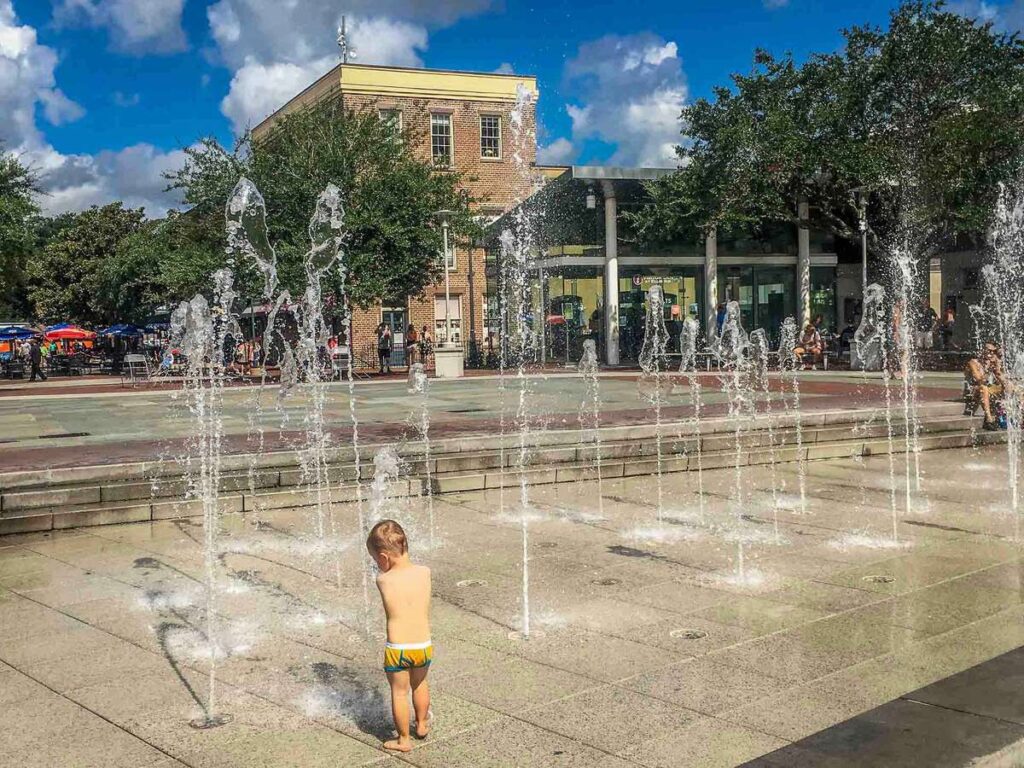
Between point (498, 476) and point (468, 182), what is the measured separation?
3377cm

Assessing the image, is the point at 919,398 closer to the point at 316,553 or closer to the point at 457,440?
the point at 457,440

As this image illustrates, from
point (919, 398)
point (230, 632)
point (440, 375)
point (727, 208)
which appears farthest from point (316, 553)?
point (727, 208)

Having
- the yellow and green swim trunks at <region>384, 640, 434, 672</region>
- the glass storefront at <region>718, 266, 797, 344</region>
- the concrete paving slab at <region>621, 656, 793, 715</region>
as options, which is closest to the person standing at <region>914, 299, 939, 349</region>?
the glass storefront at <region>718, 266, 797, 344</region>

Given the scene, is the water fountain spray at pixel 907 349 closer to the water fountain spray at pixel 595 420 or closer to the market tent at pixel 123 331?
the water fountain spray at pixel 595 420

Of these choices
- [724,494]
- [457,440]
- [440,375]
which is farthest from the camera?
[440,375]

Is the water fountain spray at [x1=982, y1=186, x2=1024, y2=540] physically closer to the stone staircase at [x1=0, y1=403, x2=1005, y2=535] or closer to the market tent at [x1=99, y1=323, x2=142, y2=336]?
the stone staircase at [x1=0, y1=403, x2=1005, y2=535]

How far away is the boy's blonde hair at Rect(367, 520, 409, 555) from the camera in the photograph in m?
4.20

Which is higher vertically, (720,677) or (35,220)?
(35,220)

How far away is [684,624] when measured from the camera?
587 centimetres

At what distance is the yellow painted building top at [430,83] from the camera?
1676 inches

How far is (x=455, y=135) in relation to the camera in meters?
45.0

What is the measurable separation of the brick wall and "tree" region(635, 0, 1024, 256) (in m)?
10.8

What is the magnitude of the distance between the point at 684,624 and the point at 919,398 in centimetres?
1348

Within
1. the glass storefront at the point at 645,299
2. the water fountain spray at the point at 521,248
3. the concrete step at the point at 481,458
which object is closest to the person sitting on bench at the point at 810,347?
the glass storefront at the point at 645,299
